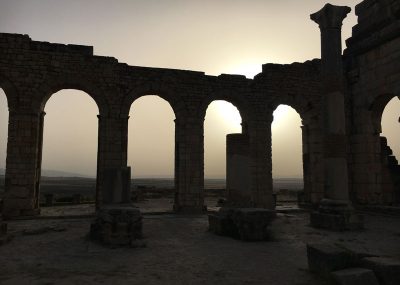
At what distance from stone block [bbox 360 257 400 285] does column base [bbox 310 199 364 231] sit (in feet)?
15.1

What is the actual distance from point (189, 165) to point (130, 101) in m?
3.31

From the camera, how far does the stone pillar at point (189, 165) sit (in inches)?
505

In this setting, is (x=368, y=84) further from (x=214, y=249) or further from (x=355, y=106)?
(x=214, y=249)

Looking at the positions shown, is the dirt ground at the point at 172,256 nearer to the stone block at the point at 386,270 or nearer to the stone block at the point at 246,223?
the stone block at the point at 246,223

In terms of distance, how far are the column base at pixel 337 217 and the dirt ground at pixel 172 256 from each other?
1.22 feet

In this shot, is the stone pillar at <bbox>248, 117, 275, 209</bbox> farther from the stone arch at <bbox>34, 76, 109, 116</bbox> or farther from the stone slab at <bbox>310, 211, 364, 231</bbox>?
the stone arch at <bbox>34, 76, 109, 116</bbox>

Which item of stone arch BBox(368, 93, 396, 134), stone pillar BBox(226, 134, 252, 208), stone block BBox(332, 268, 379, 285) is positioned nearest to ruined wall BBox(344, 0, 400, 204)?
stone arch BBox(368, 93, 396, 134)

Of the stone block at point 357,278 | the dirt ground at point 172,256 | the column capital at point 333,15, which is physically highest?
the column capital at point 333,15

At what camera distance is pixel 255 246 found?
6.75m

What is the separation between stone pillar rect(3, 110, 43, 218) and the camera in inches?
433

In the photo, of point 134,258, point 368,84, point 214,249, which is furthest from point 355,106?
point 134,258

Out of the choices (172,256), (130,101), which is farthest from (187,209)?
(172,256)

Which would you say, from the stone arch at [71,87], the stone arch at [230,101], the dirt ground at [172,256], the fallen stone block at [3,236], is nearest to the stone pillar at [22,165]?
the stone arch at [71,87]

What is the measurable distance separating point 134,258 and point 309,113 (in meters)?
11.7
